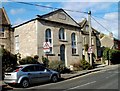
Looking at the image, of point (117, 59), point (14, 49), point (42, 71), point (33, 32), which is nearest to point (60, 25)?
point (33, 32)

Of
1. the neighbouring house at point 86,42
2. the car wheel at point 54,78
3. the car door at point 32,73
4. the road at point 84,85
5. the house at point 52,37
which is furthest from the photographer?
the neighbouring house at point 86,42

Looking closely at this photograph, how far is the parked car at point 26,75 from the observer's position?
16.2 m

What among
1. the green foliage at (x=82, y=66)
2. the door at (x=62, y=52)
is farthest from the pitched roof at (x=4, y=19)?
the green foliage at (x=82, y=66)

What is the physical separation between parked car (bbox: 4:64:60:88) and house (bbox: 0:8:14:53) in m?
15.1

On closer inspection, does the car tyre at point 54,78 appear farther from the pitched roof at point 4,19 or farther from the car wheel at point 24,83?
the pitched roof at point 4,19

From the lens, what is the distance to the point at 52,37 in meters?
31.5

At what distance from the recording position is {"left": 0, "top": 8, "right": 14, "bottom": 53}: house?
32.0 m

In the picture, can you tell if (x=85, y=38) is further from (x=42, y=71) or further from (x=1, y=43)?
(x=42, y=71)

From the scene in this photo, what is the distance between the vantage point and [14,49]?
33438 mm

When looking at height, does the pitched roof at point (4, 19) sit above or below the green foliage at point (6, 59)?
above

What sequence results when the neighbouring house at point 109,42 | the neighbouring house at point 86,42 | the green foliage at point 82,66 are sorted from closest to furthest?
the green foliage at point 82,66, the neighbouring house at point 86,42, the neighbouring house at point 109,42

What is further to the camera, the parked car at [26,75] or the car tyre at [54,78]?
the car tyre at [54,78]

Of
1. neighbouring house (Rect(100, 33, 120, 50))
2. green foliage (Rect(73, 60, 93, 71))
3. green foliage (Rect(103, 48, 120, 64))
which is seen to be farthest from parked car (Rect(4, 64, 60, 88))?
neighbouring house (Rect(100, 33, 120, 50))

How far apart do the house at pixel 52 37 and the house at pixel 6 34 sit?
2.22ft
